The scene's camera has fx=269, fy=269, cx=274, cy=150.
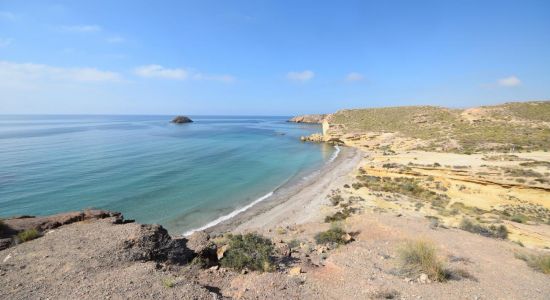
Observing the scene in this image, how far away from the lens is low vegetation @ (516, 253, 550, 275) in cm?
852

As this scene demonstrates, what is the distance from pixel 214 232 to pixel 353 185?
13374 mm

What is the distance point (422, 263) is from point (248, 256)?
18.3 ft

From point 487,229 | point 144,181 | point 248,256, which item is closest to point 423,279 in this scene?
point 248,256

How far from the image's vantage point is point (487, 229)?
1311 centimetres

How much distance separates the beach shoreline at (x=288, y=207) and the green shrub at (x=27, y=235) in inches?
354

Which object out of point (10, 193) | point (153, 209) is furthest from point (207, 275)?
point (10, 193)

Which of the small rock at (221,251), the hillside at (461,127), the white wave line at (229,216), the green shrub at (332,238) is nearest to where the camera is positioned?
the small rock at (221,251)

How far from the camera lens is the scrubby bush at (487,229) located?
12.5 m

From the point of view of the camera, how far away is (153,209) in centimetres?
1988

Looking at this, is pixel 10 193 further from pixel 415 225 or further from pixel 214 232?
pixel 415 225

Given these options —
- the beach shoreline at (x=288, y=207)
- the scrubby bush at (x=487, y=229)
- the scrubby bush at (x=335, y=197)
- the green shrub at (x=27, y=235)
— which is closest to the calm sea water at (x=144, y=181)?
the beach shoreline at (x=288, y=207)

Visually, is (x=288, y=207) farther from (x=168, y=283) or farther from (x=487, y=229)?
(x=168, y=283)

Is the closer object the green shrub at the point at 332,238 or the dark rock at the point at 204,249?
the dark rock at the point at 204,249

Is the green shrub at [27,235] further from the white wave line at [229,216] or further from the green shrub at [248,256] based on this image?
the white wave line at [229,216]
